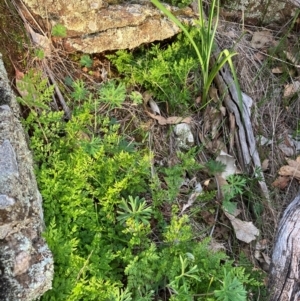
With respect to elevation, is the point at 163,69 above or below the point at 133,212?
above

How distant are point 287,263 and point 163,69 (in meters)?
1.39

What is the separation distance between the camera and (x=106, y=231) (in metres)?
2.35

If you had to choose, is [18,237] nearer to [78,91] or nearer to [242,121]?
[78,91]

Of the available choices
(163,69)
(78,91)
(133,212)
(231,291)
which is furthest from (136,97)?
(231,291)

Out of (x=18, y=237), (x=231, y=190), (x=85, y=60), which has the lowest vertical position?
(x=231, y=190)

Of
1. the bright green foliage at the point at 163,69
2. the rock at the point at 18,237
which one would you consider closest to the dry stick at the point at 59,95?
the bright green foliage at the point at 163,69

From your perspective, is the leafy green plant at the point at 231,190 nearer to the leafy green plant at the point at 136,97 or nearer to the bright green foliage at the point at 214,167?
the bright green foliage at the point at 214,167

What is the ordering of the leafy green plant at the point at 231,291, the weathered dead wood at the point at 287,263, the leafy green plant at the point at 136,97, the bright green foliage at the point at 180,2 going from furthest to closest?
the bright green foliage at the point at 180,2
the leafy green plant at the point at 136,97
the weathered dead wood at the point at 287,263
the leafy green plant at the point at 231,291

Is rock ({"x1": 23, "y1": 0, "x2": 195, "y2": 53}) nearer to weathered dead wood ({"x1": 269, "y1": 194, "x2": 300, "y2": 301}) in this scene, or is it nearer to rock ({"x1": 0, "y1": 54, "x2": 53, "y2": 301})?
rock ({"x1": 0, "y1": 54, "x2": 53, "y2": 301})

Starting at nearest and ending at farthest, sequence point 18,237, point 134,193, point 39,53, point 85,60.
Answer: point 18,237 → point 134,193 → point 39,53 → point 85,60

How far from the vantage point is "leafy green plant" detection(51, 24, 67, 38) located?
9.15 ft

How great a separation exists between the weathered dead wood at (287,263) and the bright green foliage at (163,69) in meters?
1.06

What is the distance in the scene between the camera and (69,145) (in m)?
2.48

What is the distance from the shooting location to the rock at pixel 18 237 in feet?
6.27
